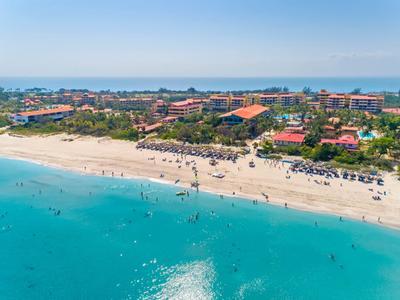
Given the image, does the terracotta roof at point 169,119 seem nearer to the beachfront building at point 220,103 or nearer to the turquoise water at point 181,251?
the beachfront building at point 220,103

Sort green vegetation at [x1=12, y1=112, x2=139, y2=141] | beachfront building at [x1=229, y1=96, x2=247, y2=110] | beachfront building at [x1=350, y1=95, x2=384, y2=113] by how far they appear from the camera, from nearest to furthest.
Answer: green vegetation at [x1=12, y1=112, x2=139, y2=141], beachfront building at [x1=350, y1=95, x2=384, y2=113], beachfront building at [x1=229, y1=96, x2=247, y2=110]

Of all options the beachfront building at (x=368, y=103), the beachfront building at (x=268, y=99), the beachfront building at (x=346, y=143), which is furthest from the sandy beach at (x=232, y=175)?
the beachfront building at (x=368, y=103)

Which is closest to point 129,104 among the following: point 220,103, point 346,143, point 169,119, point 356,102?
point 220,103

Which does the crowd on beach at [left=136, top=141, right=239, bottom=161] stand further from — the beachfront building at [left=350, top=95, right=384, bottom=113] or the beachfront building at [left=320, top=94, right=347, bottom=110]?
the beachfront building at [left=350, top=95, right=384, bottom=113]

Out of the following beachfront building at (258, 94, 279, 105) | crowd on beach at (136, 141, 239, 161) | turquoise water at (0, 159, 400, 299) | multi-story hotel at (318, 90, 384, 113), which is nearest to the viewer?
turquoise water at (0, 159, 400, 299)

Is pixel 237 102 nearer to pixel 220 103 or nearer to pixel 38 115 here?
pixel 220 103

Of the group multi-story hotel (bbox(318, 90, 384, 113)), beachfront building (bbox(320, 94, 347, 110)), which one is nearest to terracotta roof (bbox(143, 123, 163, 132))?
beachfront building (bbox(320, 94, 347, 110))
